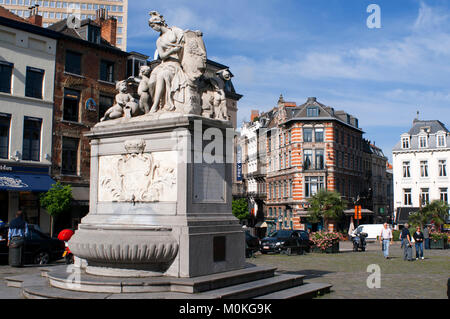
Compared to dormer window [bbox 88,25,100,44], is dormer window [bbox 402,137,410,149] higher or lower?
lower

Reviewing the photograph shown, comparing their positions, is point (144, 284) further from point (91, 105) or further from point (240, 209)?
point (240, 209)

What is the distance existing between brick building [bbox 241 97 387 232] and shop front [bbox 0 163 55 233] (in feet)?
105

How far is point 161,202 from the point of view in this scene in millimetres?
9328

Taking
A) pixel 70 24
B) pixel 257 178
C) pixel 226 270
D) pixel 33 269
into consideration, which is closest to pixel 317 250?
pixel 33 269

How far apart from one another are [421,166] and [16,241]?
52.1 m

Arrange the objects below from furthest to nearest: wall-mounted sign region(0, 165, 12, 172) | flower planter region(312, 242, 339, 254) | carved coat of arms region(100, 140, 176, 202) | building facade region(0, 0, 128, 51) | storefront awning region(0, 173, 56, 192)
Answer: building facade region(0, 0, 128, 51) → wall-mounted sign region(0, 165, 12, 172) → storefront awning region(0, 173, 56, 192) → flower planter region(312, 242, 339, 254) → carved coat of arms region(100, 140, 176, 202)

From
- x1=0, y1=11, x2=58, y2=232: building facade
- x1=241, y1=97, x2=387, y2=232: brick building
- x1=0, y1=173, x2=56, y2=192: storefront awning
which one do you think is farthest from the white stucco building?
x1=0, y1=11, x2=58, y2=232: building facade

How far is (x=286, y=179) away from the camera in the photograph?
59.4 m

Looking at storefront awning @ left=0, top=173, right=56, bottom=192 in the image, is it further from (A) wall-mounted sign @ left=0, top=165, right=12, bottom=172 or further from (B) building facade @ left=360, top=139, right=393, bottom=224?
(B) building facade @ left=360, top=139, right=393, bottom=224

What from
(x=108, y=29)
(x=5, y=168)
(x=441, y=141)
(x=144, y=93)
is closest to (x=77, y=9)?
(x=108, y=29)

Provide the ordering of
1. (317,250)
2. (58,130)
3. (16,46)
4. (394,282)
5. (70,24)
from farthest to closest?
(70,24)
(58,130)
(16,46)
(317,250)
(394,282)

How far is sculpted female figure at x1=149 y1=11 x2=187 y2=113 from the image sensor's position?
997 cm
